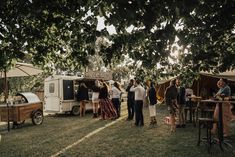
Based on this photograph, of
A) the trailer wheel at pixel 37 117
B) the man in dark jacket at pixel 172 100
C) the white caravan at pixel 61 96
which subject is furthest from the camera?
the white caravan at pixel 61 96

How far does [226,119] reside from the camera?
10.6 m

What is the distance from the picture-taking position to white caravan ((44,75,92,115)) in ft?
64.2

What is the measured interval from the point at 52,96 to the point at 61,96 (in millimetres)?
739

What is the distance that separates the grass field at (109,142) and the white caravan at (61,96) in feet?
17.1

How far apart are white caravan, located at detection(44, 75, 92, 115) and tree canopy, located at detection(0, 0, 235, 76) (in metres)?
10.6

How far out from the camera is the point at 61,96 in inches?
768

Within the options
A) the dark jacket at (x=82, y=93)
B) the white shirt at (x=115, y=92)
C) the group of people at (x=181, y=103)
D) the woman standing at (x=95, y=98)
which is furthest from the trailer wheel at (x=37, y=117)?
the group of people at (x=181, y=103)

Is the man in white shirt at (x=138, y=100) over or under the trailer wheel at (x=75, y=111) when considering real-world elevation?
over

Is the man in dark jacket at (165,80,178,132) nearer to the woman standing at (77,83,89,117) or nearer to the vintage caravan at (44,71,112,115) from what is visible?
the woman standing at (77,83,89,117)

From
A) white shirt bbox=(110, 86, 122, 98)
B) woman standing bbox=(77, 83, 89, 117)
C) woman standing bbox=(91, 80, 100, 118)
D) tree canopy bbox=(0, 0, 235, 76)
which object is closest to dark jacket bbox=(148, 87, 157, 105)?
white shirt bbox=(110, 86, 122, 98)

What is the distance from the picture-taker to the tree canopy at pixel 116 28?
16.7 feet

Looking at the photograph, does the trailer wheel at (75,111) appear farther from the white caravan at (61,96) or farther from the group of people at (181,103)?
the group of people at (181,103)

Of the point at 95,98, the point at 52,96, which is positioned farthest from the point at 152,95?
the point at 52,96

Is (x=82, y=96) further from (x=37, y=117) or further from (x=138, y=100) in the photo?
(x=138, y=100)
